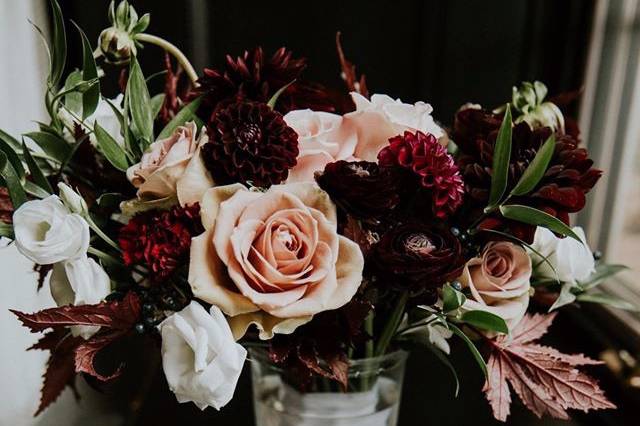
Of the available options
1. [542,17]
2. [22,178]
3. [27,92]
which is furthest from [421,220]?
[542,17]

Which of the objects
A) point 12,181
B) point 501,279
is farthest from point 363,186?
point 12,181

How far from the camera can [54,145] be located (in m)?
0.55

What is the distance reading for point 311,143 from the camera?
1.67 feet

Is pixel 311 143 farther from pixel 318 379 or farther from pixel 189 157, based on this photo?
pixel 318 379

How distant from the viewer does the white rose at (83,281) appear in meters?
0.47

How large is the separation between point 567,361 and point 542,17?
0.68m

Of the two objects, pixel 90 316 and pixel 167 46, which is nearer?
pixel 90 316

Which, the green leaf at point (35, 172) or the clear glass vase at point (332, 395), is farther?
the clear glass vase at point (332, 395)

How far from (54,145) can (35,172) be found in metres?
0.04

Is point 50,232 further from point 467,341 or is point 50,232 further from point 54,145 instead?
point 467,341

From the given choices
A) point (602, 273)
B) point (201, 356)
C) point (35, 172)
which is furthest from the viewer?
point (602, 273)

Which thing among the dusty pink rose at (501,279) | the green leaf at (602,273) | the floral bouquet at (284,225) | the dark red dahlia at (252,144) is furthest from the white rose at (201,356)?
the green leaf at (602,273)

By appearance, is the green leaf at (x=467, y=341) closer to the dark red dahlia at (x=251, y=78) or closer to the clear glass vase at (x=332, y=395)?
the clear glass vase at (x=332, y=395)

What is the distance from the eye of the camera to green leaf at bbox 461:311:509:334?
1.64ft
